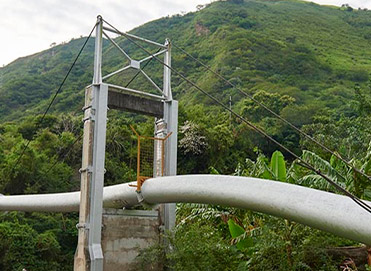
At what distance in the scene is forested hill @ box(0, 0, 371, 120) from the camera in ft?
158

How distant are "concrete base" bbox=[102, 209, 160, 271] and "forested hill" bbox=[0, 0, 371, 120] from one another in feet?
99.9

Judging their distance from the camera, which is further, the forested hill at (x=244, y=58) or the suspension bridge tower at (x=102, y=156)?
the forested hill at (x=244, y=58)

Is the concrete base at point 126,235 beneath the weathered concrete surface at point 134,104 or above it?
beneath

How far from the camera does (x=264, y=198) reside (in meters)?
7.94

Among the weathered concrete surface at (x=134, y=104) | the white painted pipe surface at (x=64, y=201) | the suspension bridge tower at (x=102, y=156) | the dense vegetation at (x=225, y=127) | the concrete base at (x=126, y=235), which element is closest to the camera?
the suspension bridge tower at (x=102, y=156)

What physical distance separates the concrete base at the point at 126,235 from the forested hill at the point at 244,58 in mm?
30445

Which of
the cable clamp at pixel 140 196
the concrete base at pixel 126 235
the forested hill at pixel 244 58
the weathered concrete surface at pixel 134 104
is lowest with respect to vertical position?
the concrete base at pixel 126 235

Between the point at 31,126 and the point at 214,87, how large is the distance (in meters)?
19.1

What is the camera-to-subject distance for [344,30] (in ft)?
250

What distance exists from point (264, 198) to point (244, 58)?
48840 millimetres

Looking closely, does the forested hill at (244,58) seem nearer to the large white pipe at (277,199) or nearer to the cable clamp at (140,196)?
the cable clamp at (140,196)

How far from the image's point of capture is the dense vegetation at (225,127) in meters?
10.7

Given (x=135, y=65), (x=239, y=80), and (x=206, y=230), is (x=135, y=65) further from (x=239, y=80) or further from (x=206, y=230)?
(x=239, y=80)

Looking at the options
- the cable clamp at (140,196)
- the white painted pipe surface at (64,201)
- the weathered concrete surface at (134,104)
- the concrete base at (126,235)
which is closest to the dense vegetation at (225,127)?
the concrete base at (126,235)
